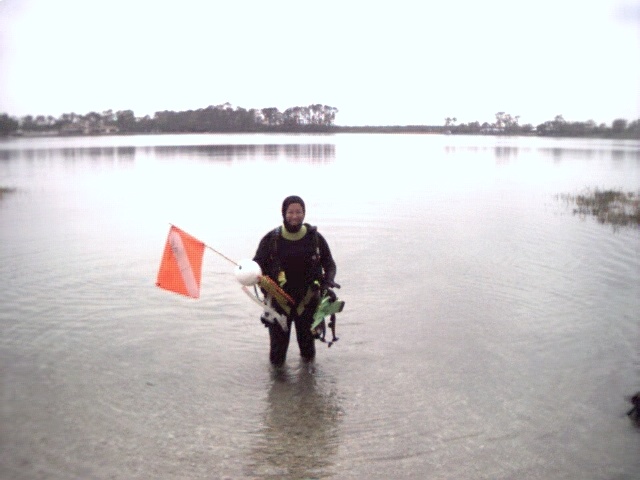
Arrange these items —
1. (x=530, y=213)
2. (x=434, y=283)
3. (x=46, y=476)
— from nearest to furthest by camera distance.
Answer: (x=46, y=476) → (x=434, y=283) → (x=530, y=213)

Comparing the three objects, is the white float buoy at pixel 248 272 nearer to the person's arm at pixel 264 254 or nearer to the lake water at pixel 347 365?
the person's arm at pixel 264 254

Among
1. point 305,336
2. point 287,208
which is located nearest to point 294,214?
point 287,208

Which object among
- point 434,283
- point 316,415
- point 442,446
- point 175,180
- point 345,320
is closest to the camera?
point 442,446

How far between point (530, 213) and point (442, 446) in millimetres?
15320

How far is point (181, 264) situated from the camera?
20.5ft

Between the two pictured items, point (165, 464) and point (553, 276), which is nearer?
point (165, 464)

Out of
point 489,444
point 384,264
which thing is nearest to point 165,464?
point 489,444

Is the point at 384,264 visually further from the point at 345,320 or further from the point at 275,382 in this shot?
the point at 275,382

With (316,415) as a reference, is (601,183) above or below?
above

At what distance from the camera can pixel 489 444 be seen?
17.5 ft

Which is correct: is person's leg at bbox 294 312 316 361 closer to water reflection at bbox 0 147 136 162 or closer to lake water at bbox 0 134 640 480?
lake water at bbox 0 134 640 480

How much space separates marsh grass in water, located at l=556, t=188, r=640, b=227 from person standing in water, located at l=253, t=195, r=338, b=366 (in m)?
12.8

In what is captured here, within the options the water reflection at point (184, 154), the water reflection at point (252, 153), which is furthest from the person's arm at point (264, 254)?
the water reflection at point (252, 153)

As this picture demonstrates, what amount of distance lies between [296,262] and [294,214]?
503 mm
